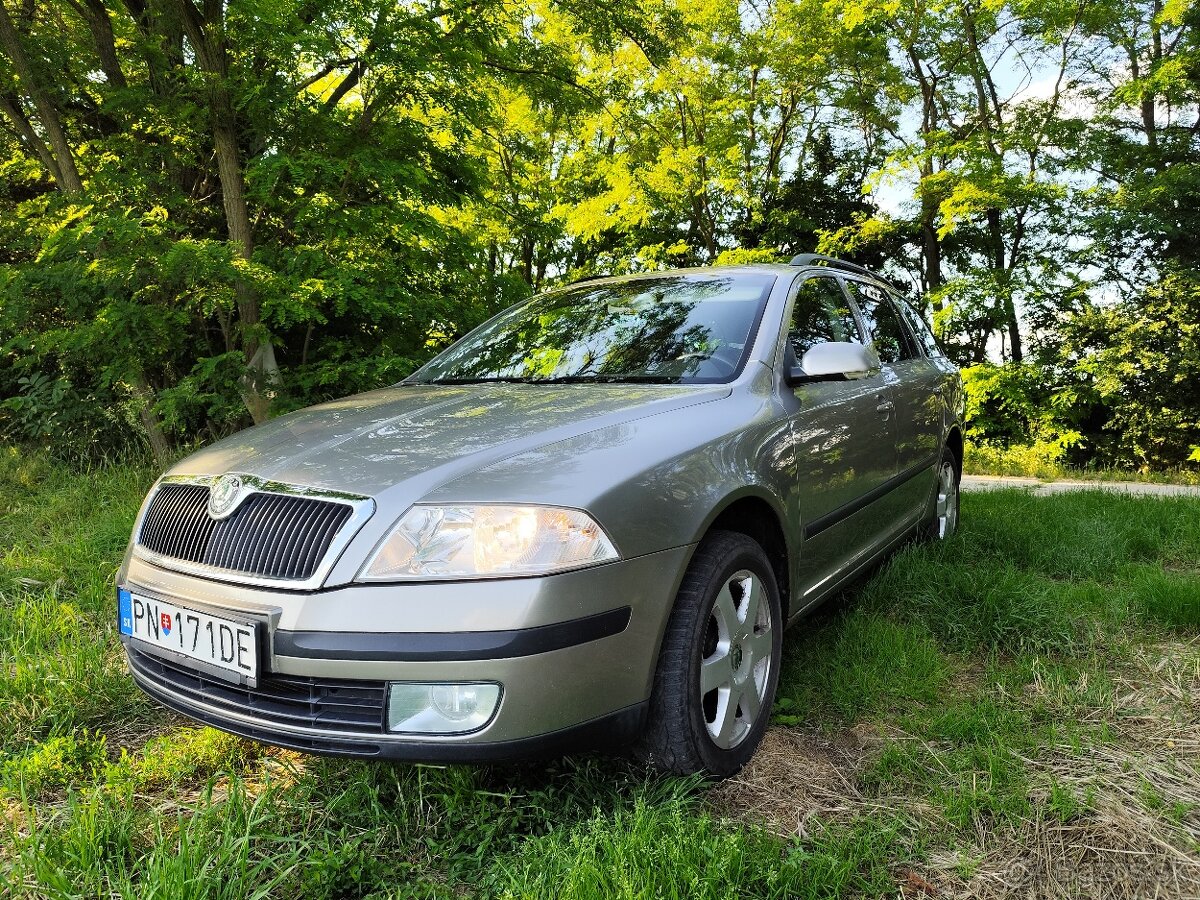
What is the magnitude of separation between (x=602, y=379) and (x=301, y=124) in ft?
11.7

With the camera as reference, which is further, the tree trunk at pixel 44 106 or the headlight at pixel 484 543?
the tree trunk at pixel 44 106

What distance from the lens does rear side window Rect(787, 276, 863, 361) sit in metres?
2.87

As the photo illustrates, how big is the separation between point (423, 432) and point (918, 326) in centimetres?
339

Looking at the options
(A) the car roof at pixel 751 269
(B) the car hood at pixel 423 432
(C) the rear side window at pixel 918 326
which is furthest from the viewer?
(C) the rear side window at pixel 918 326

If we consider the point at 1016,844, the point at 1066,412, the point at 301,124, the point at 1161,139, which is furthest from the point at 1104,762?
the point at 1161,139

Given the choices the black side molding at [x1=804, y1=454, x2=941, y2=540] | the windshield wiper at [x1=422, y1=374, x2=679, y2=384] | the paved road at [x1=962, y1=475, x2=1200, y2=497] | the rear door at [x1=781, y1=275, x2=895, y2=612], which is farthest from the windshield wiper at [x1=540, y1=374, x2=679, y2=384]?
the paved road at [x1=962, y1=475, x2=1200, y2=497]

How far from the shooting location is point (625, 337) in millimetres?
2852

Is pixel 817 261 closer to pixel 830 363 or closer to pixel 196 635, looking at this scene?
pixel 830 363

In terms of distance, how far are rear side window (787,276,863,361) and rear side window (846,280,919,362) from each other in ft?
0.76

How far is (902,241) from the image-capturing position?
15664 millimetres

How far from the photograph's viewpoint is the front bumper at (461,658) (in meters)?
1.60

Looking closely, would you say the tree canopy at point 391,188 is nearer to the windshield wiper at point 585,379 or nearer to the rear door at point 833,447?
the windshield wiper at point 585,379

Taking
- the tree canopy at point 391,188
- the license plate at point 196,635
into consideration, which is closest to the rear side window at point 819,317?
the license plate at point 196,635

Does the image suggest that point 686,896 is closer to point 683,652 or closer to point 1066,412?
point 683,652
